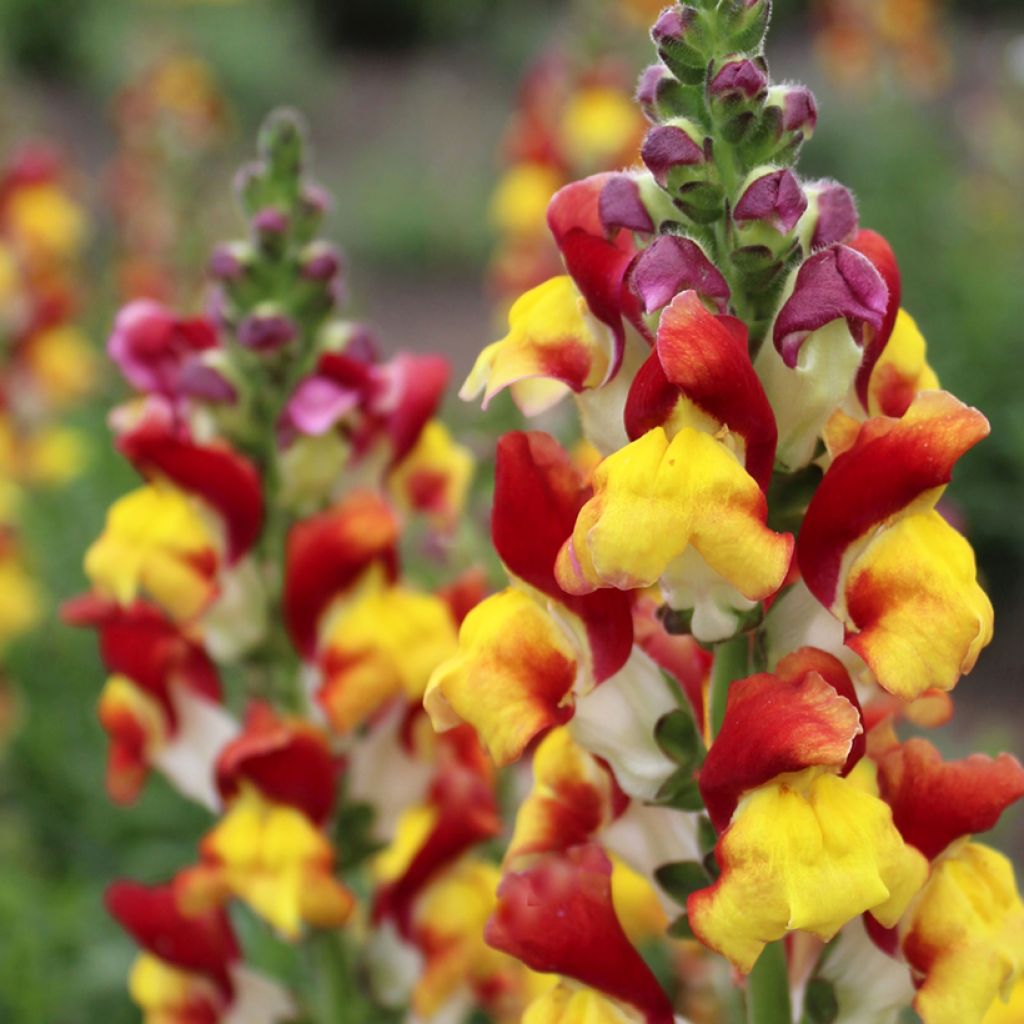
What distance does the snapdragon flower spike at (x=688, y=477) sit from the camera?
44.7 inches

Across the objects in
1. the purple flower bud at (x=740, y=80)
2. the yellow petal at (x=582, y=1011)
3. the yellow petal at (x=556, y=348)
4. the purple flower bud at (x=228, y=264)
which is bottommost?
the yellow petal at (x=582, y=1011)

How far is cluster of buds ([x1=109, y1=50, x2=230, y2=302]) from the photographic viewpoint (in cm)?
475

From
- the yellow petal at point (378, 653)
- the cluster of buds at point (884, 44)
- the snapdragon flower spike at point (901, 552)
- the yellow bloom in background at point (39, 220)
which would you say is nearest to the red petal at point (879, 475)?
the snapdragon flower spike at point (901, 552)

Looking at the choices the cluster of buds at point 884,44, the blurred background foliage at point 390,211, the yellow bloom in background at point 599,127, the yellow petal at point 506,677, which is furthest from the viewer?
the cluster of buds at point 884,44

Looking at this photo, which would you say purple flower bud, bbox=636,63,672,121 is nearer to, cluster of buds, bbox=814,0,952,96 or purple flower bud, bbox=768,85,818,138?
purple flower bud, bbox=768,85,818,138

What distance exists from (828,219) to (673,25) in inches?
7.9

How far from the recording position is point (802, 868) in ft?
3.77

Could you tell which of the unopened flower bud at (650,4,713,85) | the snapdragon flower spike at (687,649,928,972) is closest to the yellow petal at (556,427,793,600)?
the snapdragon flower spike at (687,649,928,972)

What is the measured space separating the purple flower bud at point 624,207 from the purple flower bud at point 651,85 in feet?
0.20

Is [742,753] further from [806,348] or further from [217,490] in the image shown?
[217,490]

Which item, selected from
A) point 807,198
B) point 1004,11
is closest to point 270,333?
point 807,198

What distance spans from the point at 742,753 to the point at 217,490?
839 mm

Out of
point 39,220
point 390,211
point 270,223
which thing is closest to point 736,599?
point 270,223

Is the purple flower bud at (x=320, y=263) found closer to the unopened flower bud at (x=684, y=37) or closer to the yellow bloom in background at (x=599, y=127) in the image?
the unopened flower bud at (x=684, y=37)
